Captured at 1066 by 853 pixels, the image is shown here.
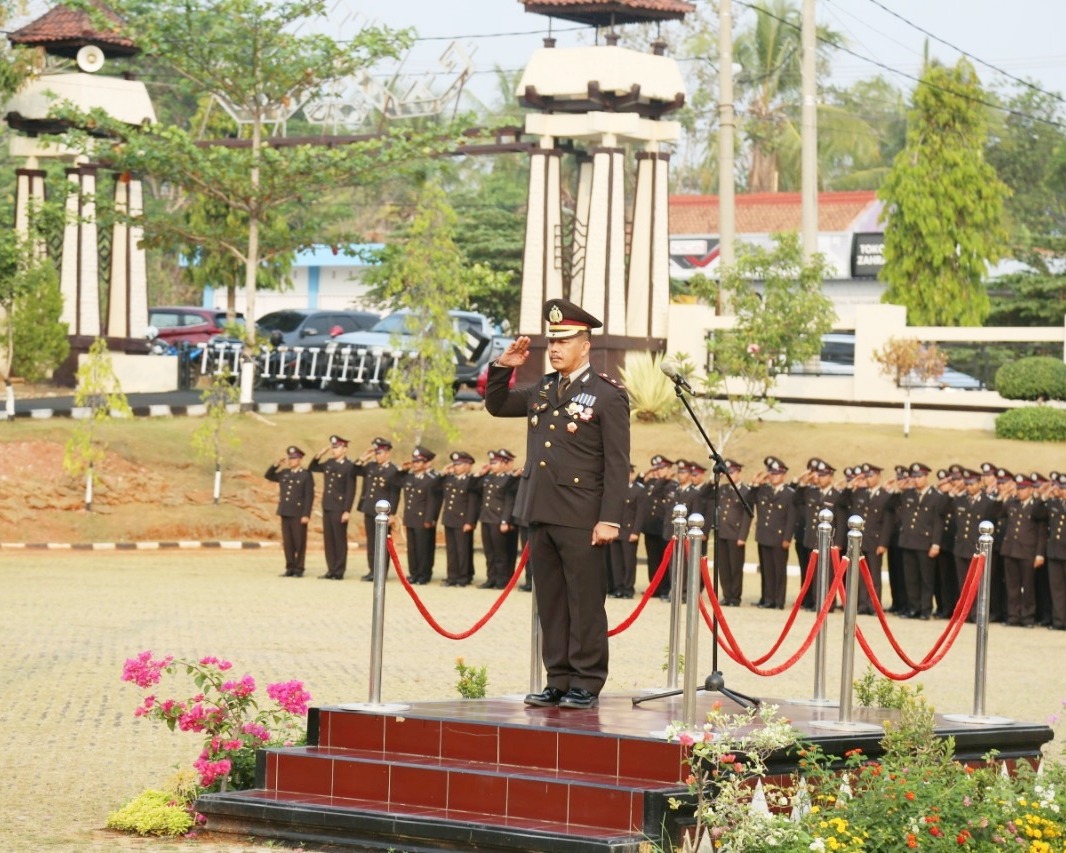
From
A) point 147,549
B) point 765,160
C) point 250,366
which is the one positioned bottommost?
point 147,549

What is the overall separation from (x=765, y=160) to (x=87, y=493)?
125ft

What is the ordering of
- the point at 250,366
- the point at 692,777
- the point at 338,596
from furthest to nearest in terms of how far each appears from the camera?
1. the point at 250,366
2. the point at 338,596
3. the point at 692,777

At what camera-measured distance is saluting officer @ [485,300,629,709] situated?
356 inches

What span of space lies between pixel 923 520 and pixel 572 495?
11676mm

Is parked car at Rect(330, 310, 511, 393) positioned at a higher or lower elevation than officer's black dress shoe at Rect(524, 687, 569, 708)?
higher

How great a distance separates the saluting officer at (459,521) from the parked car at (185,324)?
1803cm

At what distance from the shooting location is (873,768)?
789cm

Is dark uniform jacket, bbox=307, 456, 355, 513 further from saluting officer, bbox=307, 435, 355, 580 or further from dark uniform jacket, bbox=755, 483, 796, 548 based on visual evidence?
dark uniform jacket, bbox=755, 483, 796, 548

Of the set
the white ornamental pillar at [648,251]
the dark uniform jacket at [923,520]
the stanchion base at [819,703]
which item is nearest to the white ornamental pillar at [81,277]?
the white ornamental pillar at [648,251]

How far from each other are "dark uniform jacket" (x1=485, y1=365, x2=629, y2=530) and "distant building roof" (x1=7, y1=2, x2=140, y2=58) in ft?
80.0

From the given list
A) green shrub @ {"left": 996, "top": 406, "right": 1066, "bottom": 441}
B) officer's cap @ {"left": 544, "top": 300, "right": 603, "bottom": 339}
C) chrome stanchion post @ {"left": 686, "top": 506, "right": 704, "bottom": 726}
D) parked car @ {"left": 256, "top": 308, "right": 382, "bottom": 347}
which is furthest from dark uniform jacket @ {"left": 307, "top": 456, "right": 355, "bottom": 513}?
chrome stanchion post @ {"left": 686, "top": 506, "right": 704, "bottom": 726}

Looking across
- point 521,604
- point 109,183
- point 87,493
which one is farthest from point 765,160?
point 521,604

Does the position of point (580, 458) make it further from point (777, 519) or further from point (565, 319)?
point (777, 519)

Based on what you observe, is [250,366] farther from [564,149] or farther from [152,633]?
[152,633]
